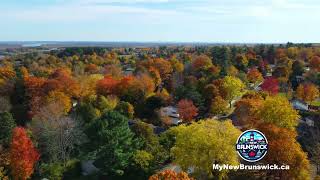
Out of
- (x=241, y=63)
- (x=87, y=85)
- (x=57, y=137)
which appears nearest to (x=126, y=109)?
(x=57, y=137)

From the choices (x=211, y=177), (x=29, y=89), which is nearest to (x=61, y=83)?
(x=29, y=89)

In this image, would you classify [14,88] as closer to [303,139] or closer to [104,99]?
[104,99]

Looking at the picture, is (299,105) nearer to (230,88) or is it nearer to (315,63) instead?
(230,88)

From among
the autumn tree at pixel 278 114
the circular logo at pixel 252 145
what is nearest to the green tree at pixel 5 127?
the circular logo at pixel 252 145

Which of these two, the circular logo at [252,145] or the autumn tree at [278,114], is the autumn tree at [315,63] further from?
the circular logo at [252,145]

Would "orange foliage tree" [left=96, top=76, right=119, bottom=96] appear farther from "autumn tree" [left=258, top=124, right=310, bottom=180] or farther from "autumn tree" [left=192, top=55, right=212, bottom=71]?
"autumn tree" [left=258, top=124, right=310, bottom=180]

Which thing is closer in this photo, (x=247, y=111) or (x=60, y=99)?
(x=247, y=111)
